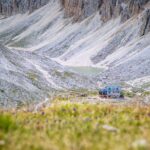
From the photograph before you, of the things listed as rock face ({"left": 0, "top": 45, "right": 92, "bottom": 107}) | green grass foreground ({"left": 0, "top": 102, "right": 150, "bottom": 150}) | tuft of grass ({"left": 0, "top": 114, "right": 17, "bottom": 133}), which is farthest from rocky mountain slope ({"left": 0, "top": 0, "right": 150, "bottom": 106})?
tuft of grass ({"left": 0, "top": 114, "right": 17, "bottom": 133})

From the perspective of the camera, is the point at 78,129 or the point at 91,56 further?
the point at 91,56

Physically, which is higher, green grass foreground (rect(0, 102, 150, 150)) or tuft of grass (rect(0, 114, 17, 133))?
tuft of grass (rect(0, 114, 17, 133))

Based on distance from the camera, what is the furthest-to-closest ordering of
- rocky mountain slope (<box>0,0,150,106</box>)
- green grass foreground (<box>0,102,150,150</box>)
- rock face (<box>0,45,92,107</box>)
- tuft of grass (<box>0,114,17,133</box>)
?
rocky mountain slope (<box>0,0,150,106</box>) < rock face (<box>0,45,92,107</box>) < tuft of grass (<box>0,114,17,133</box>) < green grass foreground (<box>0,102,150,150</box>)

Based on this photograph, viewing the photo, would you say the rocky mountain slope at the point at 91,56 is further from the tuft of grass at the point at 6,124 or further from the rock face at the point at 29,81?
the tuft of grass at the point at 6,124

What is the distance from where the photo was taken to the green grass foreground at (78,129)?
29.4 ft

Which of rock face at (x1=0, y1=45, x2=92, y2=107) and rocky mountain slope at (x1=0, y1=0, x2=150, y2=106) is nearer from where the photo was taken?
rock face at (x1=0, y1=45, x2=92, y2=107)

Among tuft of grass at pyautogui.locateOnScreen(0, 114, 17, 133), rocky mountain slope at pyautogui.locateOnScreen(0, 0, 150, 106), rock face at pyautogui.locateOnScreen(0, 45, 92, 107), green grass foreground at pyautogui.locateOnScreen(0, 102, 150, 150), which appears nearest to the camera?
green grass foreground at pyautogui.locateOnScreen(0, 102, 150, 150)

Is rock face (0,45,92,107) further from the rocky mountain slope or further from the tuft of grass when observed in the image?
the tuft of grass

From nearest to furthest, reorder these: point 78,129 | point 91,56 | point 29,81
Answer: point 78,129, point 29,81, point 91,56

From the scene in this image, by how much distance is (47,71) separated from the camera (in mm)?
72812

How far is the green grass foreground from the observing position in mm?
8953

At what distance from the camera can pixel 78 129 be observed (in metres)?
10.7

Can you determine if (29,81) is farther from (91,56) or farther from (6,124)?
(91,56)

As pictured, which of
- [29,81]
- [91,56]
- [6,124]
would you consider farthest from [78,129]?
[91,56]
